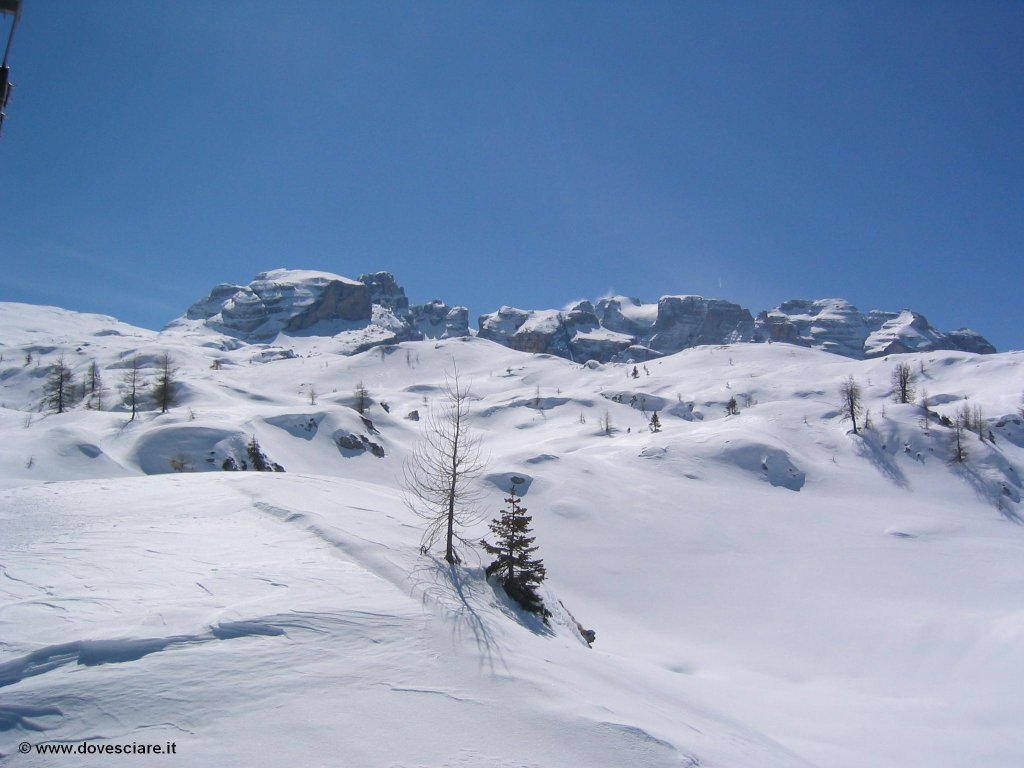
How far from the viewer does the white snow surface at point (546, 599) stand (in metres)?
5.82

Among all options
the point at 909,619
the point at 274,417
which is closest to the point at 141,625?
the point at 909,619

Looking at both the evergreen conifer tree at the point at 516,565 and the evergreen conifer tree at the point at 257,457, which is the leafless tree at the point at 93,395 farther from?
the evergreen conifer tree at the point at 516,565

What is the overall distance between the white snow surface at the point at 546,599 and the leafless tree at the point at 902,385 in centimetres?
1021

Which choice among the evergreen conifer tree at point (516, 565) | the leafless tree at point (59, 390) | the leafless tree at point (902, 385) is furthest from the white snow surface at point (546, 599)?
the leafless tree at point (902, 385)

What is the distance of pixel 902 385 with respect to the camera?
65.9 m

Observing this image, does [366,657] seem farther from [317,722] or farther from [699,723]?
[699,723]

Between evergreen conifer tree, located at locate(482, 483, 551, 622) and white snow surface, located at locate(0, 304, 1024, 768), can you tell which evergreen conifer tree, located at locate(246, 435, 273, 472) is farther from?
evergreen conifer tree, located at locate(482, 483, 551, 622)

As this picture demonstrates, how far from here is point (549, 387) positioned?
114m

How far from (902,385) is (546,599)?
230 ft

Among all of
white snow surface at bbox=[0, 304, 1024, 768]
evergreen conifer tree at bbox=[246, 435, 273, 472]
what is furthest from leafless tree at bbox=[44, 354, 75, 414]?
evergreen conifer tree at bbox=[246, 435, 273, 472]

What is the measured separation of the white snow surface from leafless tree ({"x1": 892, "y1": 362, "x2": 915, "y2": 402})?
10213 mm

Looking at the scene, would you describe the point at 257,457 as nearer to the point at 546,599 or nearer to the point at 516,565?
the point at 546,599

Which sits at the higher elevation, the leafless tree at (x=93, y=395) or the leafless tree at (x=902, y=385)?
the leafless tree at (x=902, y=385)

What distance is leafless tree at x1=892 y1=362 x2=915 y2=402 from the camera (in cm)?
6632
